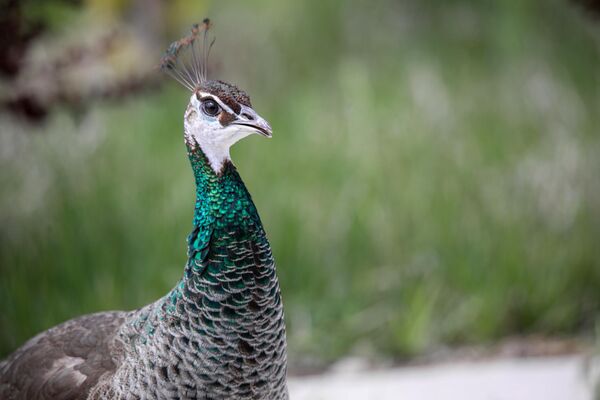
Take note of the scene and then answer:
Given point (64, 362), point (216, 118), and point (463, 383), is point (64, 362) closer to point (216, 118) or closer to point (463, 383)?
point (216, 118)

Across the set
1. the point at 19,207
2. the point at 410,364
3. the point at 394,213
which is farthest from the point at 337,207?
the point at 19,207

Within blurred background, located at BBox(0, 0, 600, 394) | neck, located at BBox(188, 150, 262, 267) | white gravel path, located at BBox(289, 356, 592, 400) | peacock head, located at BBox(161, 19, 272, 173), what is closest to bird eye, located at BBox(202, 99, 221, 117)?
peacock head, located at BBox(161, 19, 272, 173)

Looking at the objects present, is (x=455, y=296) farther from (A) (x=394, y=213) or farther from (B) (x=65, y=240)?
(B) (x=65, y=240)

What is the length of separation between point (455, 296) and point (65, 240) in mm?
1941

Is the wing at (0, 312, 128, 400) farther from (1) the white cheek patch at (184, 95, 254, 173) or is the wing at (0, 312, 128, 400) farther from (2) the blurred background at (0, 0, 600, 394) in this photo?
(2) the blurred background at (0, 0, 600, 394)

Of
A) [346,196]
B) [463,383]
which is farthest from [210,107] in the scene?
[346,196]

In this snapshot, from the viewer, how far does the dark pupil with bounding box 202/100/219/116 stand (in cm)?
198

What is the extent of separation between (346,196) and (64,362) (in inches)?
97.1

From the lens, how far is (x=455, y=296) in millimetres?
4027

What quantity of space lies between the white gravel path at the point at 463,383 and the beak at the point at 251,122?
163 centimetres

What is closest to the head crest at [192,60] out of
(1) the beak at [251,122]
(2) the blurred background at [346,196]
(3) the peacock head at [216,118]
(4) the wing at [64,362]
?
(3) the peacock head at [216,118]

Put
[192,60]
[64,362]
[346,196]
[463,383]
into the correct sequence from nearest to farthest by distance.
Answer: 1. [192,60]
2. [64,362]
3. [463,383]
4. [346,196]

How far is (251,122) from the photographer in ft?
6.38

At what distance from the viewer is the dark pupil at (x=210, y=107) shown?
1982 mm
